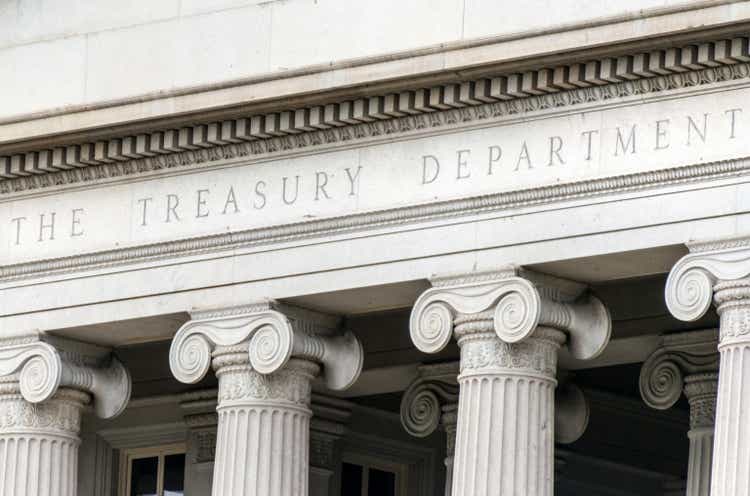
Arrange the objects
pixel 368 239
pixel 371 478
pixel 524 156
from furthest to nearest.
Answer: pixel 371 478, pixel 368 239, pixel 524 156

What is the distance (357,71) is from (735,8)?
733cm

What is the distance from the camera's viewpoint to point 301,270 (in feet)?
186

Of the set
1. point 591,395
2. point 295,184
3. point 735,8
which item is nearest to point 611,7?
point 735,8

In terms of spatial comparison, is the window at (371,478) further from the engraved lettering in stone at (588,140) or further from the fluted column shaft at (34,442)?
the engraved lettering in stone at (588,140)

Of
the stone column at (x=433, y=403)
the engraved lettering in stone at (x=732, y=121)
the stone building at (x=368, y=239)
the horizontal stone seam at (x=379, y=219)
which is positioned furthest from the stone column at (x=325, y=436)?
the engraved lettering in stone at (x=732, y=121)

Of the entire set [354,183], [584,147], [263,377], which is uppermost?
[584,147]

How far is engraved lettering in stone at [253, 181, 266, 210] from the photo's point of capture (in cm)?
5750

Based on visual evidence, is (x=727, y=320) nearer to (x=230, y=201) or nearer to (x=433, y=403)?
(x=433, y=403)

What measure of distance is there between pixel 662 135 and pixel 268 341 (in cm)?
844

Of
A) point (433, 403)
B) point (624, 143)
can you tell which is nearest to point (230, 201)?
point (433, 403)

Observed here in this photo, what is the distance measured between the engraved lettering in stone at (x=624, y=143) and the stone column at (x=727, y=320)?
2.09 metres

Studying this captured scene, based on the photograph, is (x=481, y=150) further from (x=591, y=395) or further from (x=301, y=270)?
(x=591, y=395)

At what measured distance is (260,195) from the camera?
5756 centimetres

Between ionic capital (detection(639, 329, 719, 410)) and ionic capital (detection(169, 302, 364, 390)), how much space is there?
5240 mm
